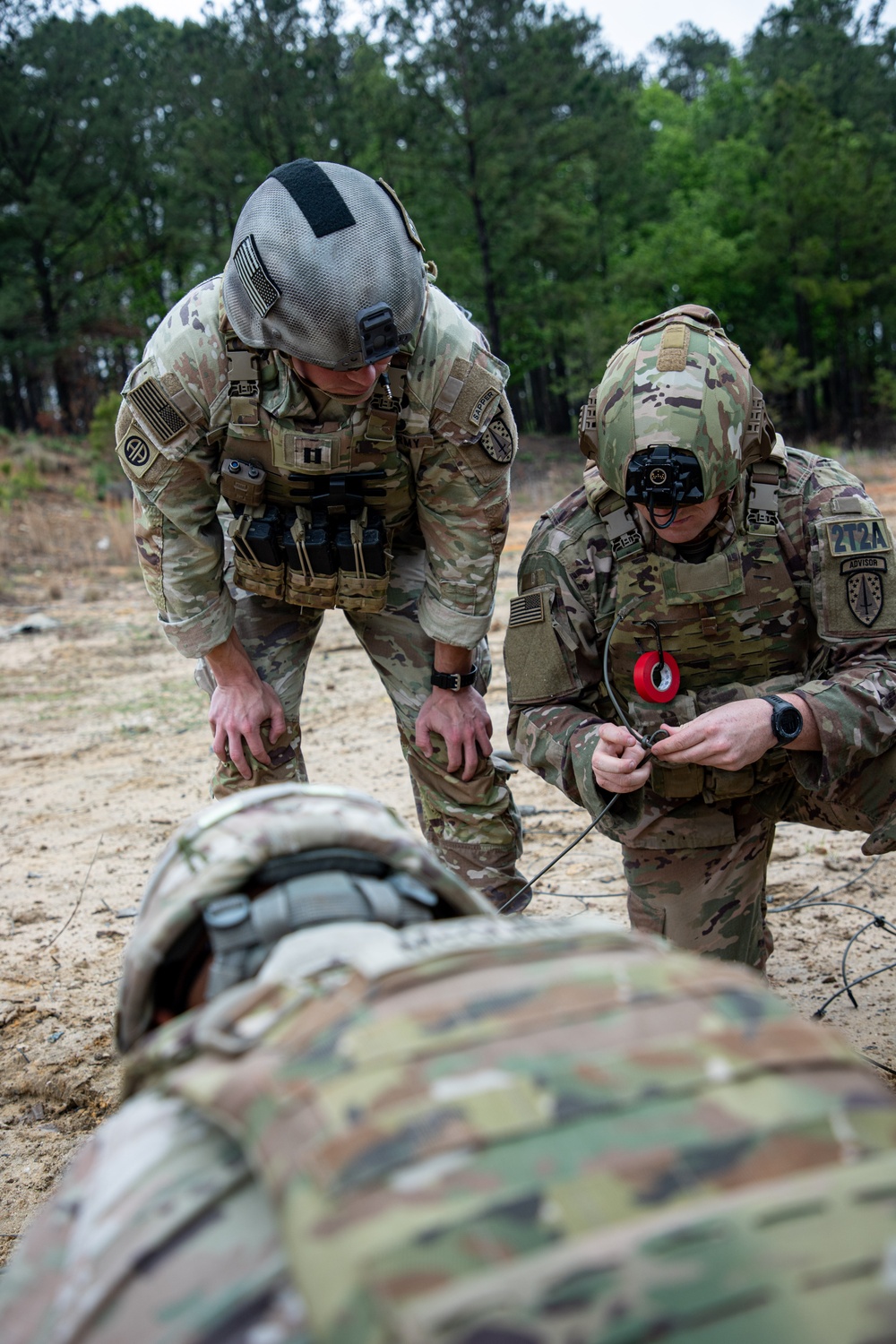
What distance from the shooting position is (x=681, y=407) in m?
2.49

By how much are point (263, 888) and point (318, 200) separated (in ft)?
5.75

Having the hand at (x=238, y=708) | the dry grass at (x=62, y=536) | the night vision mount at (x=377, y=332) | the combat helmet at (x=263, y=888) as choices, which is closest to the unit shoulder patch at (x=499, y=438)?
the night vision mount at (x=377, y=332)

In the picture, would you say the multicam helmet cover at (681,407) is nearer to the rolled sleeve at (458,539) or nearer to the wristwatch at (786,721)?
the rolled sleeve at (458,539)

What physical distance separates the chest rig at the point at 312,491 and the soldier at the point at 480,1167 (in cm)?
187

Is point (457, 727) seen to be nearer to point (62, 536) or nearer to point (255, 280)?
point (255, 280)

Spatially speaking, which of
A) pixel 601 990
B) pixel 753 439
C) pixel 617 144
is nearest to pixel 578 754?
pixel 753 439

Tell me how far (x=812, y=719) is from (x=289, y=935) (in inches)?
65.8

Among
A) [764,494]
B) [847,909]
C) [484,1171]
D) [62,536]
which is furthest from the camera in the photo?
[62,536]

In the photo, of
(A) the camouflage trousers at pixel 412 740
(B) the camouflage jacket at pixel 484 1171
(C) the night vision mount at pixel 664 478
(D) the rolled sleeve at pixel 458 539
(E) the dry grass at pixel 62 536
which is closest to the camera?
(B) the camouflage jacket at pixel 484 1171

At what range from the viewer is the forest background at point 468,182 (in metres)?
24.3

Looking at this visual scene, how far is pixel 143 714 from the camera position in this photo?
6398 millimetres

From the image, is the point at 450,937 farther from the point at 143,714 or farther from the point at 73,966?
the point at 143,714

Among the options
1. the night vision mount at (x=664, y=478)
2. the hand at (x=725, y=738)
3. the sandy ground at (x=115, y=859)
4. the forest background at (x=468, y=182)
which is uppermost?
the forest background at (x=468, y=182)

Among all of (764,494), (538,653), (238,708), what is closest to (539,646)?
(538,653)
